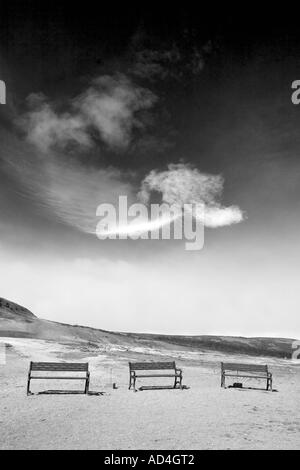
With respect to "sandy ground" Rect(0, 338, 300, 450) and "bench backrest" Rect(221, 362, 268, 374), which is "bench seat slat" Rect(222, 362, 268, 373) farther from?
"sandy ground" Rect(0, 338, 300, 450)

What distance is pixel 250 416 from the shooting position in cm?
1009

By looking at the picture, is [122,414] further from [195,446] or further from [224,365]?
[224,365]

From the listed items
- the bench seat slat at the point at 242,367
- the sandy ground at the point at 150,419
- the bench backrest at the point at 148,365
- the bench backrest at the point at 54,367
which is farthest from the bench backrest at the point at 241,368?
the bench backrest at the point at 54,367

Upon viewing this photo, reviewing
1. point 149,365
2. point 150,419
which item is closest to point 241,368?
point 149,365

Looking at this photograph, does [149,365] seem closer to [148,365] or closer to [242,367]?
A: [148,365]

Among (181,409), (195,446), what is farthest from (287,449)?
(181,409)

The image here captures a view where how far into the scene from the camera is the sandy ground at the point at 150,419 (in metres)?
7.43

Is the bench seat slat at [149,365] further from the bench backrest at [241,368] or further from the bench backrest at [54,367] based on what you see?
the bench backrest at [241,368]

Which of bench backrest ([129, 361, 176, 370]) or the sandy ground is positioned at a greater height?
bench backrest ([129, 361, 176, 370])

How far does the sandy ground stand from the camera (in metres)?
7.43

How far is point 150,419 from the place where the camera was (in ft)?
31.0

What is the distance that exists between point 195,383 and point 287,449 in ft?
33.0

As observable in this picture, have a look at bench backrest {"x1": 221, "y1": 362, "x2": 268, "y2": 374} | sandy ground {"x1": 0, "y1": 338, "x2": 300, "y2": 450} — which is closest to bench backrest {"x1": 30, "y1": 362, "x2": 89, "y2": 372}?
sandy ground {"x1": 0, "y1": 338, "x2": 300, "y2": 450}

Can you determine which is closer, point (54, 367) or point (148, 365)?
point (54, 367)
